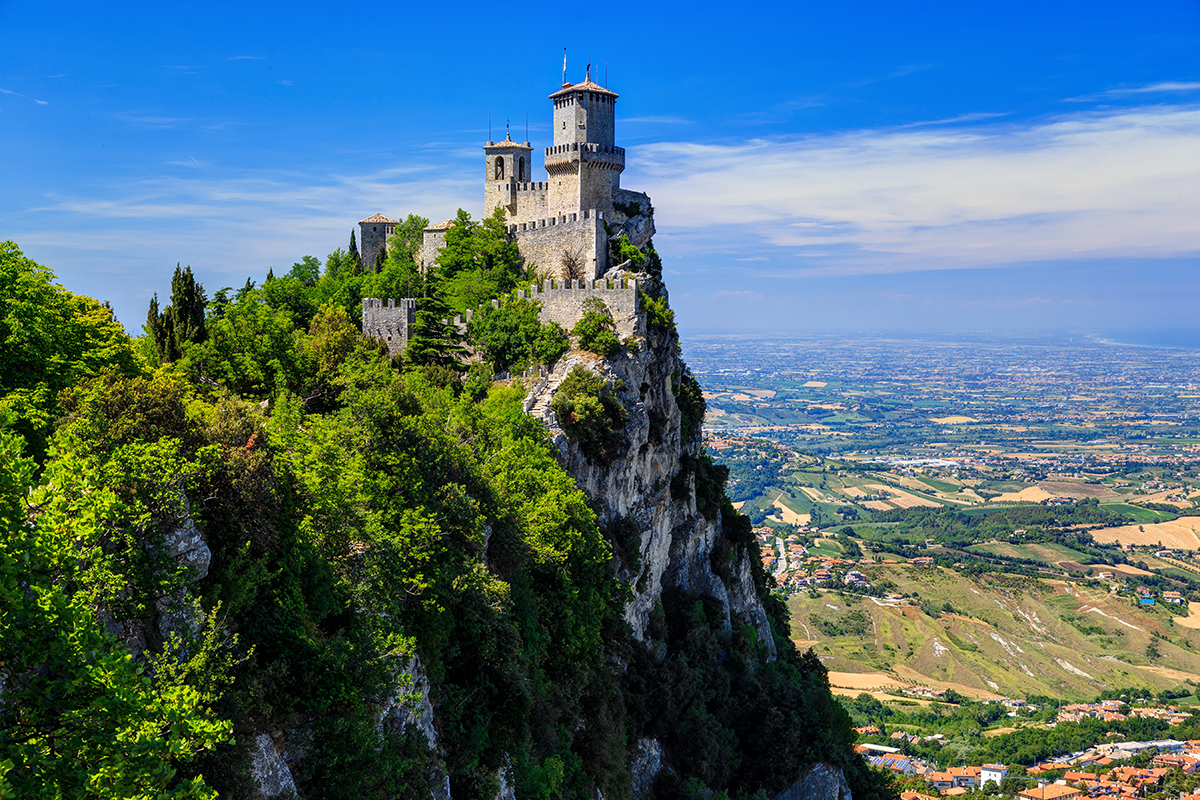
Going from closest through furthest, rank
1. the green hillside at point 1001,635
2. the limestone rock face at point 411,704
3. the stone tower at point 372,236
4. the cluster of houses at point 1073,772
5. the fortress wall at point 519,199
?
the limestone rock face at point 411,704, the fortress wall at point 519,199, the stone tower at point 372,236, the cluster of houses at point 1073,772, the green hillside at point 1001,635

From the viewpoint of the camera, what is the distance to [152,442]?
18094 mm

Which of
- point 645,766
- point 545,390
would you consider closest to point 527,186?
point 545,390

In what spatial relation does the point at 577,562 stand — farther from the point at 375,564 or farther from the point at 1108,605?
the point at 1108,605

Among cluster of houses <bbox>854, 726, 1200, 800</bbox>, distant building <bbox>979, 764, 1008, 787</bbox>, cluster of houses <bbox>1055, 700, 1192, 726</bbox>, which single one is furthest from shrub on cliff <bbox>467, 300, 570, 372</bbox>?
cluster of houses <bbox>1055, 700, 1192, 726</bbox>

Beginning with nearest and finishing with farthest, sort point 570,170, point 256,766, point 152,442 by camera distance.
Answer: point 256,766 < point 152,442 < point 570,170

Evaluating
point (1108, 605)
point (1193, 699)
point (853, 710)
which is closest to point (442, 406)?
point (853, 710)

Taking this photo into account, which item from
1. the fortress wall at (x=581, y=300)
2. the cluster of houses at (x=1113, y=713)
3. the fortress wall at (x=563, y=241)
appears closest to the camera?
the fortress wall at (x=581, y=300)

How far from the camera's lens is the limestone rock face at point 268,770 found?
14797 mm

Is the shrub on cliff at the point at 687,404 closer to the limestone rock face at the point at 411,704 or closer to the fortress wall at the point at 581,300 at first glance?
the fortress wall at the point at 581,300

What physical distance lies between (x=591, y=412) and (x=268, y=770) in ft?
85.9

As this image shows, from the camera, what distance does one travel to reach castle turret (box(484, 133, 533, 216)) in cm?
5647

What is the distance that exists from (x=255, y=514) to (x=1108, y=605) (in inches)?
6553

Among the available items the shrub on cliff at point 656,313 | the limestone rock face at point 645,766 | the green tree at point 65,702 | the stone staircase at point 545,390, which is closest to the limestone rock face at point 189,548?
the green tree at point 65,702

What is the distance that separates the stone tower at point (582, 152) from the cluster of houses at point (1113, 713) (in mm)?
91880
